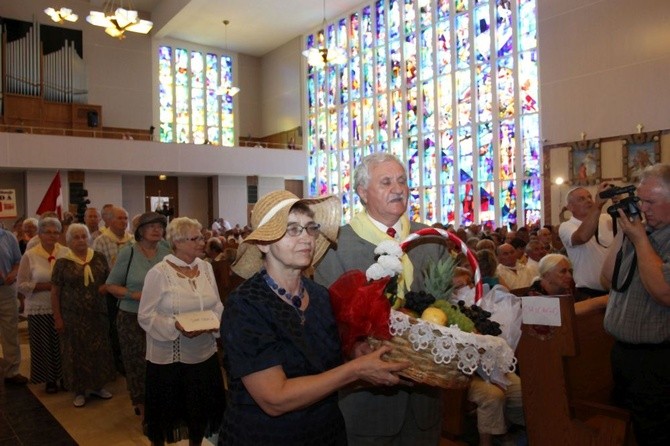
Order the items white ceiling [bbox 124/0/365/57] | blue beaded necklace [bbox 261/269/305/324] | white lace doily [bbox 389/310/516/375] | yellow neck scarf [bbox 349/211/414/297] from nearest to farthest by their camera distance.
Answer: white lace doily [bbox 389/310/516/375] → blue beaded necklace [bbox 261/269/305/324] → yellow neck scarf [bbox 349/211/414/297] → white ceiling [bbox 124/0/365/57]

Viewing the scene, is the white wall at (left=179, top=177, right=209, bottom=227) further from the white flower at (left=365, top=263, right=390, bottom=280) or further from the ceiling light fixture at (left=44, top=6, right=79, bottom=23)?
the white flower at (left=365, top=263, right=390, bottom=280)

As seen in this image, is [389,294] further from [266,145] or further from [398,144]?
[266,145]

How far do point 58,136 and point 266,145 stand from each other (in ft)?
24.5

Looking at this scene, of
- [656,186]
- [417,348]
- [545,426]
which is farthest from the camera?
[545,426]

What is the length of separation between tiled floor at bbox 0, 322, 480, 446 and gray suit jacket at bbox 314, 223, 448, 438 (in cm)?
223

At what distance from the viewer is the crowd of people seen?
61.6 inches

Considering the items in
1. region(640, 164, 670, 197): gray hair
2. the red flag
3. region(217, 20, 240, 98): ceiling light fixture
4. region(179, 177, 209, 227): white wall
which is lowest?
region(640, 164, 670, 197): gray hair

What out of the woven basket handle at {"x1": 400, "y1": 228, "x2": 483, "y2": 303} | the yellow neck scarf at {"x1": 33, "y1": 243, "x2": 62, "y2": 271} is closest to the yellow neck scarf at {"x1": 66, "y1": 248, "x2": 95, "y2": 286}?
the yellow neck scarf at {"x1": 33, "y1": 243, "x2": 62, "y2": 271}

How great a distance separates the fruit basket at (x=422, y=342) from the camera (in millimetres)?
1435

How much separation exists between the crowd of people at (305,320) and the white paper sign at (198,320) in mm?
10

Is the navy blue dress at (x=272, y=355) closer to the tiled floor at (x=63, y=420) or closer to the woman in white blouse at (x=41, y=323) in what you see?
the tiled floor at (x=63, y=420)

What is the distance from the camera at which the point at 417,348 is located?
1453 millimetres

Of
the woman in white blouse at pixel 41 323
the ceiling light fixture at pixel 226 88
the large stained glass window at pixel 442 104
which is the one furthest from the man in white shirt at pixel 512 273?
the ceiling light fixture at pixel 226 88

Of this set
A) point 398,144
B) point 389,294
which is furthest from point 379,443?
point 398,144
